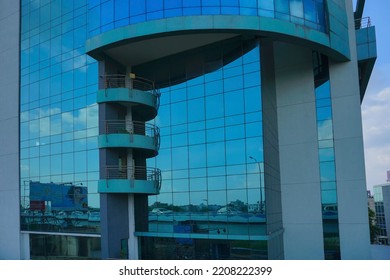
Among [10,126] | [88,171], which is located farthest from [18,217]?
[88,171]

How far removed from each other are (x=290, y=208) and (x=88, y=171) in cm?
948

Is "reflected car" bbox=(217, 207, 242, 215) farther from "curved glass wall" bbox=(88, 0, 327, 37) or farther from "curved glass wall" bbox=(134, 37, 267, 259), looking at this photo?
"curved glass wall" bbox=(88, 0, 327, 37)

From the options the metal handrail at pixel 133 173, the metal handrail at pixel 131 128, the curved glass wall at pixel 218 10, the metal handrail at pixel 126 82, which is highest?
the curved glass wall at pixel 218 10

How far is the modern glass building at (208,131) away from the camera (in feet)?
47.8

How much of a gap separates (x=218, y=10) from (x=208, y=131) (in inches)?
197

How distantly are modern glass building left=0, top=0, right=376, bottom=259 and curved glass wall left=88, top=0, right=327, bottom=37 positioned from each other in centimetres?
5

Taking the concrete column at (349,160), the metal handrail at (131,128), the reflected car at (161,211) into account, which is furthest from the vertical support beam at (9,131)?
the concrete column at (349,160)

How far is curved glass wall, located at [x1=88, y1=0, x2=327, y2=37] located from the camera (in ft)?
46.8

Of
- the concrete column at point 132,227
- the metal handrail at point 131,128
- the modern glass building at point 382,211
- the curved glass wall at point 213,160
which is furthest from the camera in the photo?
the modern glass building at point 382,211

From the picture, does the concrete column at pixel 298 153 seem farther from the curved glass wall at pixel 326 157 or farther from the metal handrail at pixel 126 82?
the metal handrail at pixel 126 82

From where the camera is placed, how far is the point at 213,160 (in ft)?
51.5

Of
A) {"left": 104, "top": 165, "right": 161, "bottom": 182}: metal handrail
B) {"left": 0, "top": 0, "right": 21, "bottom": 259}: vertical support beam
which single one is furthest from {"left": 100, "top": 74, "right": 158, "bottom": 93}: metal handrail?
{"left": 0, "top": 0, "right": 21, "bottom": 259}: vertical support beam

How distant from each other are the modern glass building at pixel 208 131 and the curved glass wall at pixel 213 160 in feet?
0.16

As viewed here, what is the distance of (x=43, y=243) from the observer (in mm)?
19906
